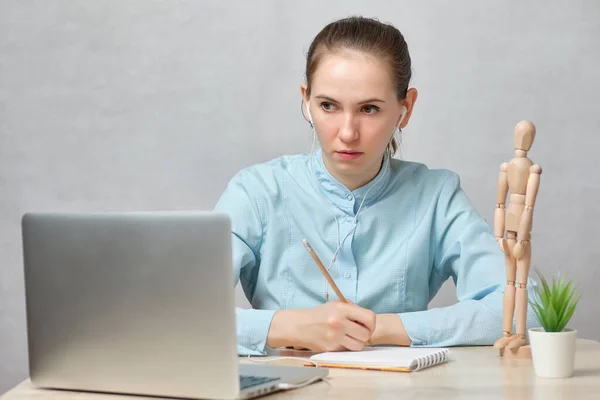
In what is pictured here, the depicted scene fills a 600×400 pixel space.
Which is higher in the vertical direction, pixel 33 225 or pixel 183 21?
pixel 183 21

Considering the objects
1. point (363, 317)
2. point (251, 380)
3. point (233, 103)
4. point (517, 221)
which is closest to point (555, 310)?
point (517, 221)

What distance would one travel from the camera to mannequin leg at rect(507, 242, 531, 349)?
1.67 meters

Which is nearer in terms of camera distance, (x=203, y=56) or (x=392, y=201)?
(x=392, y=201)

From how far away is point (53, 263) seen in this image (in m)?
1.33

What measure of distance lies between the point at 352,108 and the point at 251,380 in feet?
2.69

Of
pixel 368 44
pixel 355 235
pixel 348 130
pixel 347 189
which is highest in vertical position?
pixel 368 44

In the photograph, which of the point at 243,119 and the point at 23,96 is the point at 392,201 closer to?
the point at 243,119

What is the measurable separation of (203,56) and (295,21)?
0.95 feet

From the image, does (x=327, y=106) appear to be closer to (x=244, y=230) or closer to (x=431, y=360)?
(x=244, y=230)

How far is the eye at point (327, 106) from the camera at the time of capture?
6.65 ft

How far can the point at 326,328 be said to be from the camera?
1.70 m

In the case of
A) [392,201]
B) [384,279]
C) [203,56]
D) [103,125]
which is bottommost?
[384,279]

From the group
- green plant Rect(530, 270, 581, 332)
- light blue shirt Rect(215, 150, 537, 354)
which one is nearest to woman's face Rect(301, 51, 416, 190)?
light blue shirt Rect(215, 150, 537, 354)

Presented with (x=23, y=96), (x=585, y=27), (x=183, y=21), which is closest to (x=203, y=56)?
(x=183, y=21)
